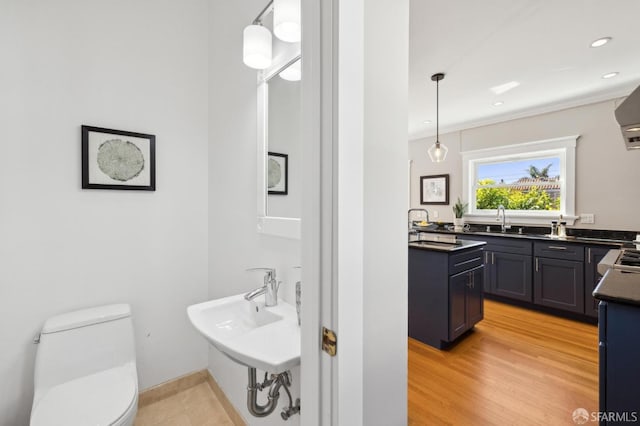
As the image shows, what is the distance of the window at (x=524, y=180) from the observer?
3635 millimetres

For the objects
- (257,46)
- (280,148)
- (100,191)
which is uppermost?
(257,46)

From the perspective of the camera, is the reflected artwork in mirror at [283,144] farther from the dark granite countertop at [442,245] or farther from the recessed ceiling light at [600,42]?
the recessed ceiling light at [600,42]

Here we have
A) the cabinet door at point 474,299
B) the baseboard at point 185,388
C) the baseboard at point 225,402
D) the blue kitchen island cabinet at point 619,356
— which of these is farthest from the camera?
the cabinet door at point 474,299

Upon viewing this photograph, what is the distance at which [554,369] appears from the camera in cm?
218

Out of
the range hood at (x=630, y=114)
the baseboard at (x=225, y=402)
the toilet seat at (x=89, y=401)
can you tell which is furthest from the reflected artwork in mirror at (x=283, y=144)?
the range hood at (x=630, y=114)

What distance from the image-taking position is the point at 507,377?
6.83ft

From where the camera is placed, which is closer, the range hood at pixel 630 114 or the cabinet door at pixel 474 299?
the range hood at pixel 630 114

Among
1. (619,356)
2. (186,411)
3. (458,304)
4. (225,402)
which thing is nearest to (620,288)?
(619,356)

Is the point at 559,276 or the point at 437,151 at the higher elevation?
the point at 437,151

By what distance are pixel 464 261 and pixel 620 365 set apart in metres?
1.54

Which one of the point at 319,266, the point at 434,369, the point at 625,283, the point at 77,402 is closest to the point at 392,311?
the point at 319,266

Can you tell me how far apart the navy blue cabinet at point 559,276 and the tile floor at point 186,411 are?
361 cm

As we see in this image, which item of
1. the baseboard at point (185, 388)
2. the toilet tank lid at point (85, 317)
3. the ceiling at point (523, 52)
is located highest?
the ceiling at point (523, 52)

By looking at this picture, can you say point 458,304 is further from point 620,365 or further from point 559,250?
point 559,250
